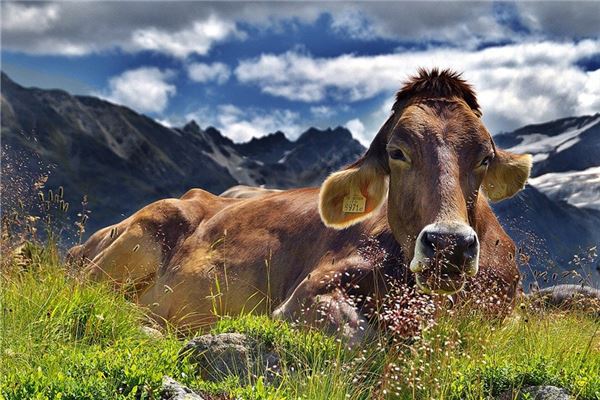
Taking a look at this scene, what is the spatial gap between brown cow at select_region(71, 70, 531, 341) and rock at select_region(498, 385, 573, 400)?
3.42 feet

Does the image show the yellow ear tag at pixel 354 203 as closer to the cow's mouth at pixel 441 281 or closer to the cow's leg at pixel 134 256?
the cow's mouth at pixel 441 281

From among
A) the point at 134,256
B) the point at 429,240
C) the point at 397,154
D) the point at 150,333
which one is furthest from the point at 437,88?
the point at 134,256

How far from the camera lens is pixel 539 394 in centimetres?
642

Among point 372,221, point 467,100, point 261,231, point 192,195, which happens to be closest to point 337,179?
point 372,221

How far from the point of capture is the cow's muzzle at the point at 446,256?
A: 6.73 metres

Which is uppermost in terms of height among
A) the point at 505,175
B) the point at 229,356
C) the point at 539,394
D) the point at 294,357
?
the point at 505,175

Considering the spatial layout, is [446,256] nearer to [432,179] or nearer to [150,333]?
[432,179]

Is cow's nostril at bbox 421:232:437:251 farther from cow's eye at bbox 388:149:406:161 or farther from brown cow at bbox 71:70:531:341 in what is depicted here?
cow's eye at bbox 388:149:406:161

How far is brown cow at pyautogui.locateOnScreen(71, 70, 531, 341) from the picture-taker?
7262mm

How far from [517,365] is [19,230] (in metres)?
6.41

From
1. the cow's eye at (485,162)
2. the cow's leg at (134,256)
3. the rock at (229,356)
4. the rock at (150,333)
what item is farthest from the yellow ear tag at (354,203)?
the cow's leg at (134,256)

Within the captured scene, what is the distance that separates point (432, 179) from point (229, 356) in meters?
2.49

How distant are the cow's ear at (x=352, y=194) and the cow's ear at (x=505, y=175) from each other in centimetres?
113

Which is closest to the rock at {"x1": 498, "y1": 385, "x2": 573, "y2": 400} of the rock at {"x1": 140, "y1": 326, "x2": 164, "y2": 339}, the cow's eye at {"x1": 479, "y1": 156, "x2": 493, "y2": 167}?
the cow's eye at {"x1": 479, "y1": 156, "x2": 493, "y2": 167}
